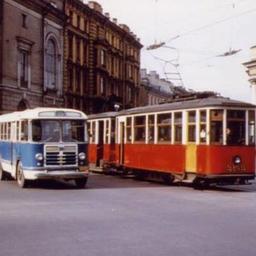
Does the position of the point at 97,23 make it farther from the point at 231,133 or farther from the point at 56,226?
the point at 56,226

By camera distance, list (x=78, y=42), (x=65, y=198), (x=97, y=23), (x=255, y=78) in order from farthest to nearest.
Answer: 1. (x=97, y=23)
2. (x=78, y=42)
3. (x=255, y=78)
4. (x=65, y=198)

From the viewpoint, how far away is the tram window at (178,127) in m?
22.8

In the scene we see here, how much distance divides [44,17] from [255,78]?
17907mm

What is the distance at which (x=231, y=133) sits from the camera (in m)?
21.6

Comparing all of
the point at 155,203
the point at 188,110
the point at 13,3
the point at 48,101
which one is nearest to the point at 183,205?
the point at 155,203

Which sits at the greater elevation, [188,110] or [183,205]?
[188,110]

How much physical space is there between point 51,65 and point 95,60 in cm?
1625

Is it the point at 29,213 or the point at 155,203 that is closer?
the point at 29,213

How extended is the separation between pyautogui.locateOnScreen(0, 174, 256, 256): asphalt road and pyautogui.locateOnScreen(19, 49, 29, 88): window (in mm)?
32470

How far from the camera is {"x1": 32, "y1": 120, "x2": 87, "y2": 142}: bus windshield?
21438 millimetres

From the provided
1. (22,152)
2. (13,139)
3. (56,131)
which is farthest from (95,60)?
(56,131)

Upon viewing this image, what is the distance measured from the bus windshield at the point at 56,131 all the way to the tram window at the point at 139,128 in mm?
4606

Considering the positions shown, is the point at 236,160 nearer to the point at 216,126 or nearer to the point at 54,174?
the point at 216,126

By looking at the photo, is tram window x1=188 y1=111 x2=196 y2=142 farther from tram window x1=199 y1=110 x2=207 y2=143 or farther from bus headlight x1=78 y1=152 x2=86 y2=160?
bus headlight x1=78 y1=152 x2=86 y2=160
